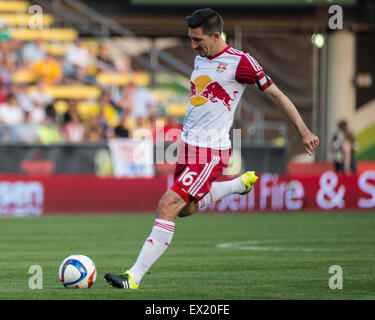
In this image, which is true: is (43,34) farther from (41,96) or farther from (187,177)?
(187,177)

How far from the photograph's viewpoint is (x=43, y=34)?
27438 mm

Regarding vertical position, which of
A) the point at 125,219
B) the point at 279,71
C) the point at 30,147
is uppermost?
the point at 279,71

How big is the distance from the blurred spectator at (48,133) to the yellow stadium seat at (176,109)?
15.0ft

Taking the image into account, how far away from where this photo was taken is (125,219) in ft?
64.0

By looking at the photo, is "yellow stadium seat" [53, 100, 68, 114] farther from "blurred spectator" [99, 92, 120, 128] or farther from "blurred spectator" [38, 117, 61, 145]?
"blurred spectator" [38, 117, 61, 145]

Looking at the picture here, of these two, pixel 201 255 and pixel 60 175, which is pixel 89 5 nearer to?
pixel 60 175

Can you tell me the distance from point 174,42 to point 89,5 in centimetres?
343

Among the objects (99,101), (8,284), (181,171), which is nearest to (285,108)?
(181,171)

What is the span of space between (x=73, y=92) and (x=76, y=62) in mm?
1336

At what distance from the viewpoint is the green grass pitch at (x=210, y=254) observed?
27.2 feet

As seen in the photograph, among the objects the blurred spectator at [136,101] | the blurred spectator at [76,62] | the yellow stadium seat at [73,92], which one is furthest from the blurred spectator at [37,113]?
the blurred spectator at [76,62]

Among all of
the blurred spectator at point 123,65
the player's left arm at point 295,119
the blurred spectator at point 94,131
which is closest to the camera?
the player's left arm at point 295,119

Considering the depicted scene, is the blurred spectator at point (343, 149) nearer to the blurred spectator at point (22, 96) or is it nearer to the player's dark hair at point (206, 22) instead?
the blurred spectator at point (22, 96)

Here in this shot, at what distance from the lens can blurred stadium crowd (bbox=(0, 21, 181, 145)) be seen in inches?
922
